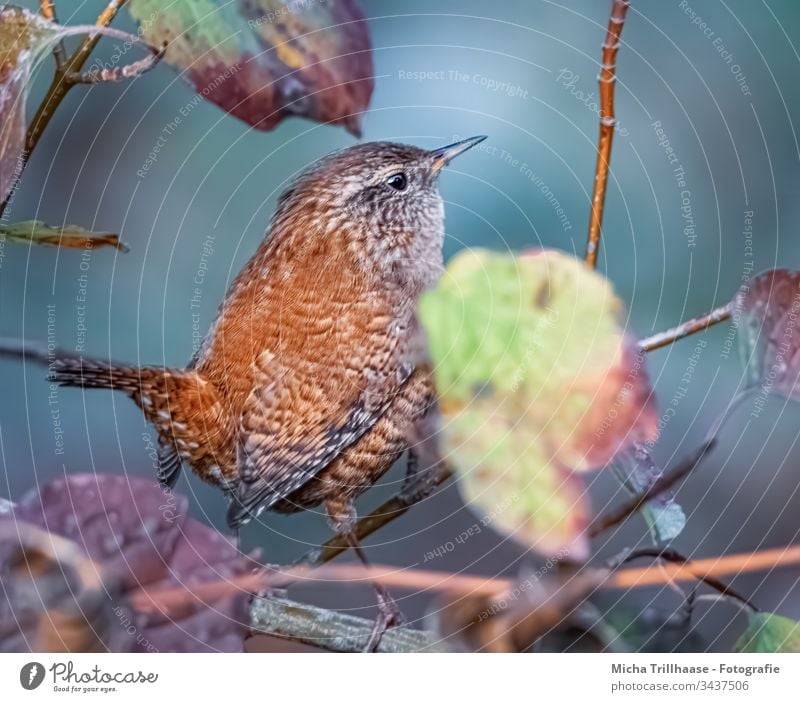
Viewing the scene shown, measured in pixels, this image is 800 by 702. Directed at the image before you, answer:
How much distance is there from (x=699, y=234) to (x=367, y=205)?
0.28m

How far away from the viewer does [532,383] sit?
66 cm

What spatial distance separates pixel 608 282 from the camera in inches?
26.1

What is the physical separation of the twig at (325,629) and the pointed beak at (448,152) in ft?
1.25

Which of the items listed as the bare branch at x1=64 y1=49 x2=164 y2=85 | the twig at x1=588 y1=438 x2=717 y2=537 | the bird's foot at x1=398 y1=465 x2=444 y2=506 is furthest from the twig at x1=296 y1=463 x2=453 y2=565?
the bare branch at x1=64 y1=49 x2=164 y2=85

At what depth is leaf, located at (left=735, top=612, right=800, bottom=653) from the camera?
27.0 inches

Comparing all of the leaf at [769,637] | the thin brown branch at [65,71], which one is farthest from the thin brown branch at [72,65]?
the leaf at [769,637]

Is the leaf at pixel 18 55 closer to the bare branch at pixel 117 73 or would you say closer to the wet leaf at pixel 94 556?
the bare branch at pixel 117 73

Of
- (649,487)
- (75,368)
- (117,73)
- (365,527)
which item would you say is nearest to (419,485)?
(365,527)

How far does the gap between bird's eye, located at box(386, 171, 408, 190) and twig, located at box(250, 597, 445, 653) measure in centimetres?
36

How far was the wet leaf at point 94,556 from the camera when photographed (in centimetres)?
66

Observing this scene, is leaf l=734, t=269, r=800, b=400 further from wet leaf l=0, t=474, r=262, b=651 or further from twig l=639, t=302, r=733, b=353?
wet leaf l=0, t=474, r=262, b=651
